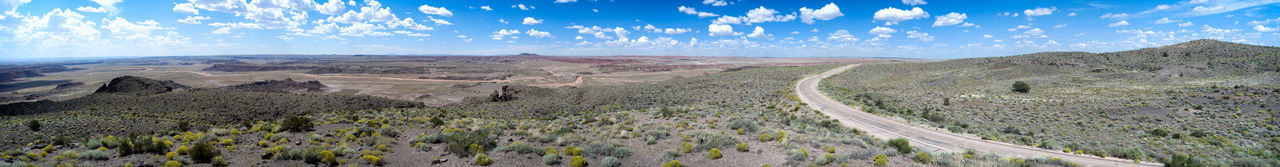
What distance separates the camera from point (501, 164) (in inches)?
460

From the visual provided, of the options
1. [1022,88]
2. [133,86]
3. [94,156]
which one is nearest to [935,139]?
[1022,88]

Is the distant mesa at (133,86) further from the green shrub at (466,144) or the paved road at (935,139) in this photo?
the paved road at (935,139)

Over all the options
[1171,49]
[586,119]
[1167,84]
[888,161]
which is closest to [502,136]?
[586,119]

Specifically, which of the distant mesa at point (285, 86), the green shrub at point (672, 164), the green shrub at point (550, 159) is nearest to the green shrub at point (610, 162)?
the green shrub at point (550, 159)

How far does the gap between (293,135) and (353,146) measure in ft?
11.2

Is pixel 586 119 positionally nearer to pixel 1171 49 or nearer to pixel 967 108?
pixel 967 108

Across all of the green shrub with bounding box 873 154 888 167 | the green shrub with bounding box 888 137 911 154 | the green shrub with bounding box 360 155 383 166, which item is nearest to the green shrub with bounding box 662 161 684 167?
the green shrub with bounding box 873 154 888 167

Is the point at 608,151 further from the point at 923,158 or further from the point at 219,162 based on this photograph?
the point at 219,162

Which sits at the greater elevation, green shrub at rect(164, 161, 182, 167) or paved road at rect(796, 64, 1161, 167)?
green shrub at rect(164, 161, 182, 167)

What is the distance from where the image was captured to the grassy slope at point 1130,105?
1477cm

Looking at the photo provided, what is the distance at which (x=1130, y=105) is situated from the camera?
886 inches

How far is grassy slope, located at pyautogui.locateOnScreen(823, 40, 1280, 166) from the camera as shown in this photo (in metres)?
14.8

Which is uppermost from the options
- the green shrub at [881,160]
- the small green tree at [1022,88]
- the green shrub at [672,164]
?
the small green tree at [1022,88]

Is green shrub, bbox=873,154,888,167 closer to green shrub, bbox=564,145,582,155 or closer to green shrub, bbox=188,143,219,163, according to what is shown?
green shrub, bbox=564,145,582,155
